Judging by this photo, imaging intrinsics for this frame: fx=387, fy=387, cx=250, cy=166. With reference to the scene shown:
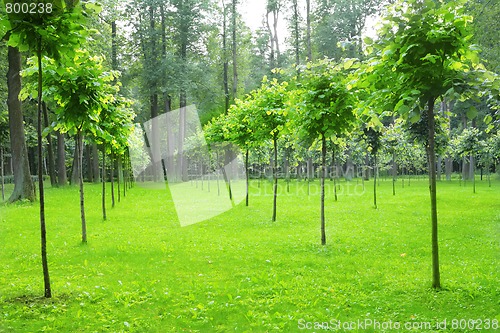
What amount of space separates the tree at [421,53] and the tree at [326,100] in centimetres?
277

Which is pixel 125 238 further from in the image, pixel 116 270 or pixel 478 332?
pixel 478 332

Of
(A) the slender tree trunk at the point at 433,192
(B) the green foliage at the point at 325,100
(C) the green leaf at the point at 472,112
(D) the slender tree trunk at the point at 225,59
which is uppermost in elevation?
(D) the slender tree trunk at the point at 225,59

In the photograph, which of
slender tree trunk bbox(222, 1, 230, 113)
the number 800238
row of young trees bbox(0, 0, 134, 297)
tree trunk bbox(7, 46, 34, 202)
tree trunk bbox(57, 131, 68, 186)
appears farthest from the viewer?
slender tree trunk bbox(222, 1, 230, 113)

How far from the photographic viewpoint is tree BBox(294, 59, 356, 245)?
8352mm

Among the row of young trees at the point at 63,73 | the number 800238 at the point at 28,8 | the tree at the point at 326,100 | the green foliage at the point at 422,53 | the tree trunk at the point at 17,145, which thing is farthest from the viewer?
the tree trunk at the point at 17,145

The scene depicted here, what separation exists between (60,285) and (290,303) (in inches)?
146

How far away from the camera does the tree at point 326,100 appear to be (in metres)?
8.35

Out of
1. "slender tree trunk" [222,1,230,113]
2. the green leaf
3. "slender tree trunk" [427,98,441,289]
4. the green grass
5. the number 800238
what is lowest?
the green grass

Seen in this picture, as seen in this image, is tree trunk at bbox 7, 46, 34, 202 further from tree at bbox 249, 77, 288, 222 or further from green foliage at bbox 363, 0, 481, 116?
green foliage at bbox 363, 0, 481, 116

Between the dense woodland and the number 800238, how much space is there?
6 centimetres

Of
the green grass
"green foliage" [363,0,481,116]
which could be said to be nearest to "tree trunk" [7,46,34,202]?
the green grass

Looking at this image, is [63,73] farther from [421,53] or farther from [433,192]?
[433,192]

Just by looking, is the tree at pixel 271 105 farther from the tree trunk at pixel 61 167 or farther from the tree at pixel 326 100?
the tree trunk at pixel 61 167

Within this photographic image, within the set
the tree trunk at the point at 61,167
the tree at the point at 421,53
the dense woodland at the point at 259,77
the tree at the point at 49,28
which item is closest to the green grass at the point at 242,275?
the dense woodland at the point at 259,77
